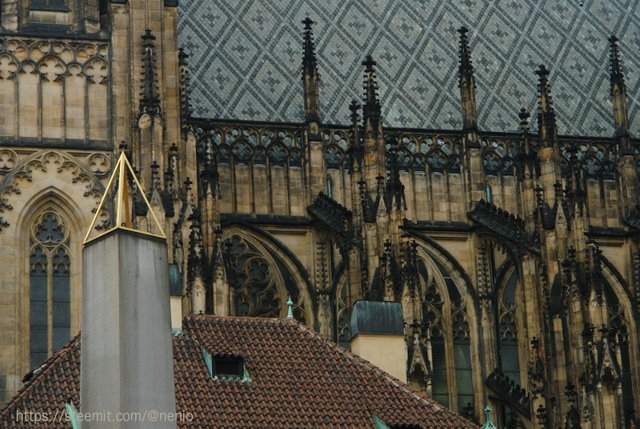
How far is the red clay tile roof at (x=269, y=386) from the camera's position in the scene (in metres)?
21.4

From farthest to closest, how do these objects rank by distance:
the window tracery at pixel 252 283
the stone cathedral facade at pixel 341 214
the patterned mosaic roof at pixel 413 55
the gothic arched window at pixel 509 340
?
the patterned mosaic roof at pixel 413 55, the gothic arched window at pixel 509 340, the window tracery at pixel 252 283, the stone cathedral facade at pixel 341 214

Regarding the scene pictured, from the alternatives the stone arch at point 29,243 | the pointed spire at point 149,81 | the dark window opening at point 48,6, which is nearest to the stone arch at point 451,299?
the pointed spire at point 149,81

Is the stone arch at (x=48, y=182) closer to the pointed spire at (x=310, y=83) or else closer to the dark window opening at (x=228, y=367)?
the pointed spire at (x=310, y=83)

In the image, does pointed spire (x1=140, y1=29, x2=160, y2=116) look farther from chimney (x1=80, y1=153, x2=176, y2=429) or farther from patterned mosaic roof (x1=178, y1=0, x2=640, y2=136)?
chimney (x1=80, y1=153, x2=176, y2=429)

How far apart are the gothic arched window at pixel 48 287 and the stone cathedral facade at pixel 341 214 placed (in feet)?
0.09

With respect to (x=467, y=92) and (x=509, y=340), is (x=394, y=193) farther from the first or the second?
(x=467, y=92)

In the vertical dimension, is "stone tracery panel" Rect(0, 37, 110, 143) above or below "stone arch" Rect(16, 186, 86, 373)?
above

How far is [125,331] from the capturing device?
15133 mm

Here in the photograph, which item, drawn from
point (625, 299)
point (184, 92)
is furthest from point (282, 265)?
point (625, 299)

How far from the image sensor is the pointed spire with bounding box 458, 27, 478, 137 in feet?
111

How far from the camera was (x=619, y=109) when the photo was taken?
3491cm

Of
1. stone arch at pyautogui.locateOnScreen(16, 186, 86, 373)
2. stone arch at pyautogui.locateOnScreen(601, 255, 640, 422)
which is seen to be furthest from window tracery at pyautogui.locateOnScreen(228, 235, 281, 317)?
stone arch at pyautogui.locateOnScreen(601, 255, 640, 422)

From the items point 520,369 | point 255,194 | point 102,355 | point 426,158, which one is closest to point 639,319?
point 520,369

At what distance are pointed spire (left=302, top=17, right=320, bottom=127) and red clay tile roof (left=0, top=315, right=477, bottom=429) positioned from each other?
31.6 ft
